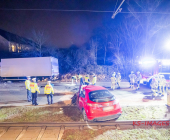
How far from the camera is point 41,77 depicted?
17453 mm

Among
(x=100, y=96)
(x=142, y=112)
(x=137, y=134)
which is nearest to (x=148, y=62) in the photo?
(x=142, y=112)

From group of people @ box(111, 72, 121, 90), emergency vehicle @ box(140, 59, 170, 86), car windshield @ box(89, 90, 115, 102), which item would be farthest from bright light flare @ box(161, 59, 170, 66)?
car windshield @ box(89, 90, 115, 102)

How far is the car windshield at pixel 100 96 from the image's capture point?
4.43 m

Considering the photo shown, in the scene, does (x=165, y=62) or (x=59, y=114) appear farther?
(x=165, y=62)

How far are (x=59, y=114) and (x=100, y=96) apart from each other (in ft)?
8.02

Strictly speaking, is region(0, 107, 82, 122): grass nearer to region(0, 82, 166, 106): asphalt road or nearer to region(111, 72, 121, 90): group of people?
region(0, 82, 166, 106): asphalt road

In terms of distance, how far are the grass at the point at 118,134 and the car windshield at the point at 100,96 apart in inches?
45.6

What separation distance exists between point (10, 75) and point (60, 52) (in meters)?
11.2

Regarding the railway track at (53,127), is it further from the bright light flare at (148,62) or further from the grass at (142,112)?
the bright light flare at (148,62)

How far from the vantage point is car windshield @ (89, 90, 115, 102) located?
4430 millimetres

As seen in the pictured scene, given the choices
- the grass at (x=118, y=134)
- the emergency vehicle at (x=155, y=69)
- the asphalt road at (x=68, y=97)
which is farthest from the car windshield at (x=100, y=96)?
the emergency vehicle at (x=155, y=69)

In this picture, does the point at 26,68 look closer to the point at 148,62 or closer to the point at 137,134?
the point at 148,62

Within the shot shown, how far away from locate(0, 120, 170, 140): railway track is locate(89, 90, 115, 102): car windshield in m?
1.03

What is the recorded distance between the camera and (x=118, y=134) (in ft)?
12.9
